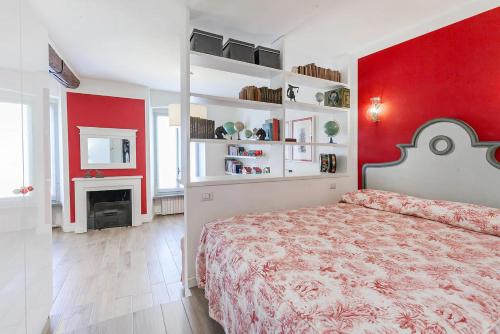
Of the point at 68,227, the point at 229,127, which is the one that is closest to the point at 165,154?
the point at 68,227

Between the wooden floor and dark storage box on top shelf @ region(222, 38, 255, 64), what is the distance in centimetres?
231

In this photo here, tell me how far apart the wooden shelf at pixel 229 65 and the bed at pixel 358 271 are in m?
1.51

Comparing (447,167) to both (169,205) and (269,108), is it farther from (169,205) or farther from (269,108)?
(169,205)

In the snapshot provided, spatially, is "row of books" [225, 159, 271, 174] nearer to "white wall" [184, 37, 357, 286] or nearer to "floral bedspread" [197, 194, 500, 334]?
"white wall" [184, 37, 357, 286]

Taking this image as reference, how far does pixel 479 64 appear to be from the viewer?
87.0 inches

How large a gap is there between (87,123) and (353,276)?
15.5 ft

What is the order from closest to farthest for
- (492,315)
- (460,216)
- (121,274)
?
(492,315), (460,216), (121,274)

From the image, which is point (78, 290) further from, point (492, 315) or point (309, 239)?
point (492, 315)

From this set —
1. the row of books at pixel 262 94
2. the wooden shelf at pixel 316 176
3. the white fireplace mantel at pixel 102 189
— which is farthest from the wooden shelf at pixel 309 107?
the white fireplace mantel at pixel 102 189

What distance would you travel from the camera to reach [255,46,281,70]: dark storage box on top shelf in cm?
262

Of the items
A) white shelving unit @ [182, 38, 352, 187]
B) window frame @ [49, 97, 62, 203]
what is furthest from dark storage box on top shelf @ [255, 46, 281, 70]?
window frame @ [49, 97, 62, 203]

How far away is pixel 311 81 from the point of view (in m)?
3.03

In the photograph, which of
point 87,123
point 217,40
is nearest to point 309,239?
point 217,40

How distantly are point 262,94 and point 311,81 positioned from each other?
0.76 m
